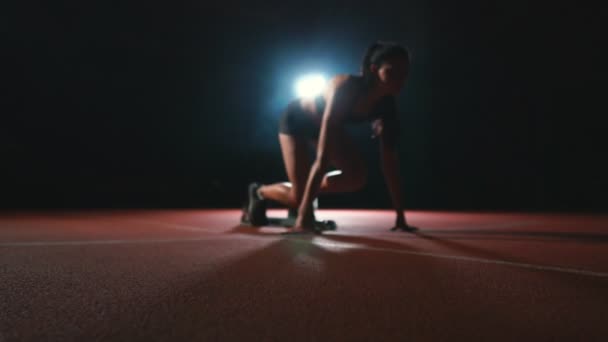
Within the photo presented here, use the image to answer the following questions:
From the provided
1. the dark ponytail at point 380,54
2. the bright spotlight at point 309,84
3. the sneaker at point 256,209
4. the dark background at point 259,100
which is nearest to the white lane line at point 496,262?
the dark ponytail at point 380,54

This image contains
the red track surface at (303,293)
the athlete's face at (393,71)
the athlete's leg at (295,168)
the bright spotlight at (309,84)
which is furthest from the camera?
the bright spotlight at (309,84)

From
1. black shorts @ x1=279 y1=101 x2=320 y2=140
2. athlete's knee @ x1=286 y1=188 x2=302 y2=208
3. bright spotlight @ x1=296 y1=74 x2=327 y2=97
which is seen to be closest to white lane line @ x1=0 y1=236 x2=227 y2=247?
athlete's knee @ x1=286 y1=188 x2=302 y2=208

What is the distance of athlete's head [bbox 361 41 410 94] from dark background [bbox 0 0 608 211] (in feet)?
16.3

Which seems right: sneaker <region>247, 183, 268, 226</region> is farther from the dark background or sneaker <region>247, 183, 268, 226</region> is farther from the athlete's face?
the dark background

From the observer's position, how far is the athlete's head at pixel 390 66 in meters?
2.48

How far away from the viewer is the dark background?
6.54 metres

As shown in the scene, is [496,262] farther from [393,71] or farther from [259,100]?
[259,100]

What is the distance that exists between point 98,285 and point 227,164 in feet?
22.8

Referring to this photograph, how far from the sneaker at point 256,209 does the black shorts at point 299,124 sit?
58 cm

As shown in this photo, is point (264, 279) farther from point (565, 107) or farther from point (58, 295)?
point (565, 107)

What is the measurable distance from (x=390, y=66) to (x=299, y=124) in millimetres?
831

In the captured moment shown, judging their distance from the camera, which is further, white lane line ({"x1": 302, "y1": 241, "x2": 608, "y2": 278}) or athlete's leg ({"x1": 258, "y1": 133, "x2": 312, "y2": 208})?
athlete's leg ({"x1": 258, "y1": 133, "x2": 312, "y2": 208})

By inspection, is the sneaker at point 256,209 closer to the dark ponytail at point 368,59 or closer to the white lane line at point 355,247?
the white lane line at point 355,247

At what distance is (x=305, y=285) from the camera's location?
1154 mm
